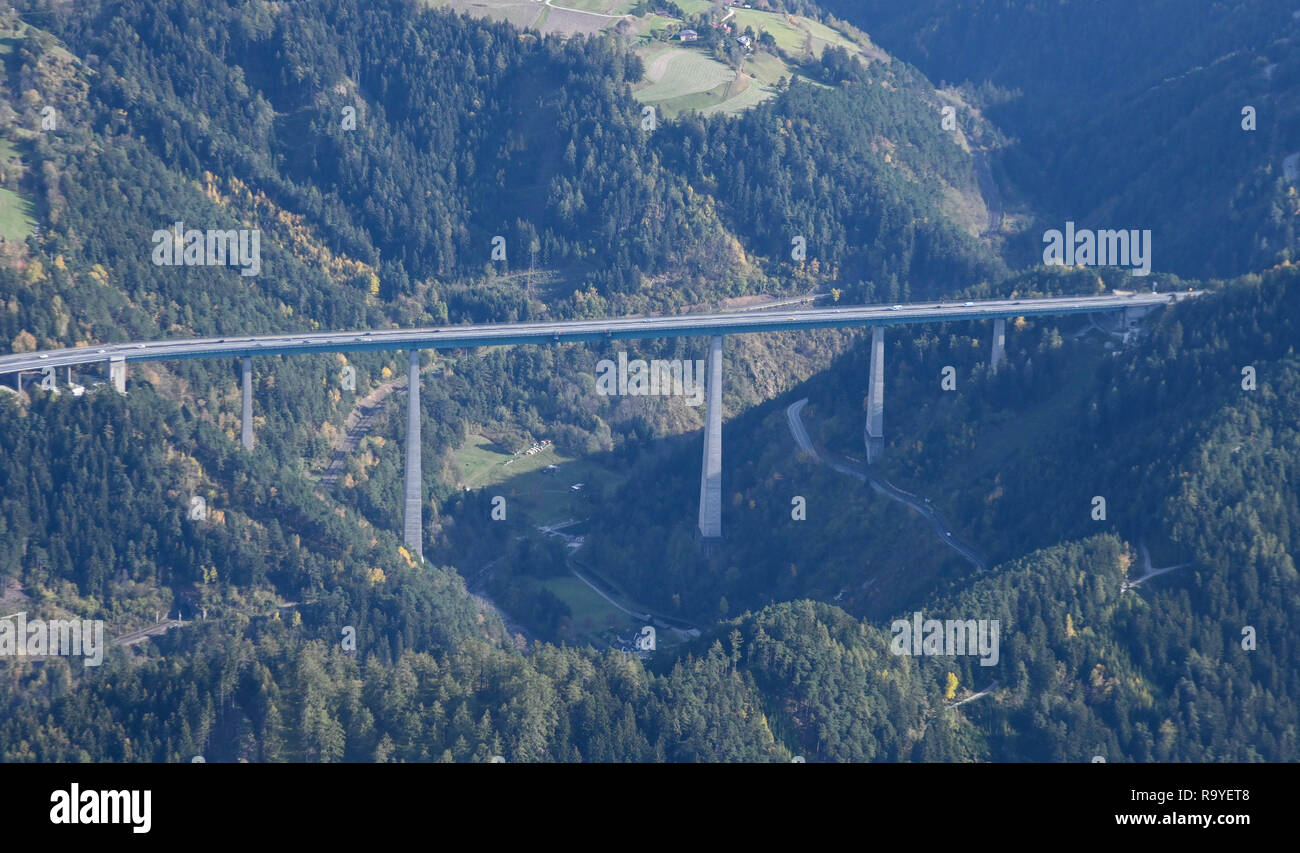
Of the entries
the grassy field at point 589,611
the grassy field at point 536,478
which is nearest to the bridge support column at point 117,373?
the grassy field at point 536,478

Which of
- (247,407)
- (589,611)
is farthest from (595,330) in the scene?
(247,407)

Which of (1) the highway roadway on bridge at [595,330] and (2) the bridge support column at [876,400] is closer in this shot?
(1) the highway roadway on bridge at [595,330]

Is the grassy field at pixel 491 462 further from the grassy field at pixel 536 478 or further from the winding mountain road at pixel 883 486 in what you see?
the winding mountain road at pixel 883 486

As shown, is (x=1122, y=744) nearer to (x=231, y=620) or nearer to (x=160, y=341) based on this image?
(x=231, y=620)

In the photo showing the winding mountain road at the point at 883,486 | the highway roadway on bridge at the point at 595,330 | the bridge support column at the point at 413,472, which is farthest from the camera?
the bridge support column at the point at 413,472

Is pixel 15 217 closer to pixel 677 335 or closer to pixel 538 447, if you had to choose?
pixel 538 447

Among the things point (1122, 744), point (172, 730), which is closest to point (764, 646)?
point (1122, 744)
